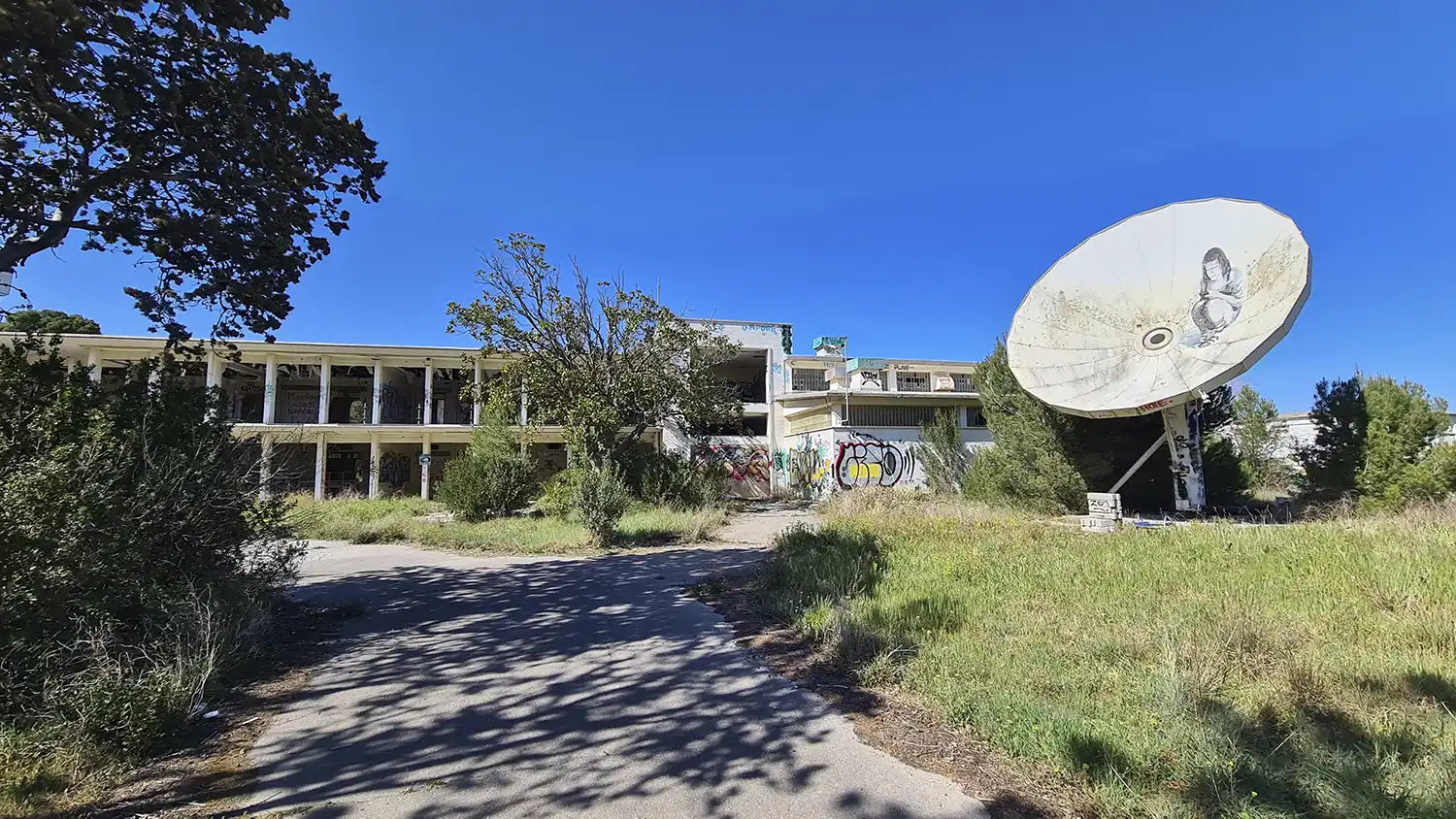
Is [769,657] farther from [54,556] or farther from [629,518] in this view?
[629,518]

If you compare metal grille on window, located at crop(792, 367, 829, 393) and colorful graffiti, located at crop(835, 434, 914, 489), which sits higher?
metal grille on window, located at crop(792, 367, 829, 393)

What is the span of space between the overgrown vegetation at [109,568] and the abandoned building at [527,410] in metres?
17.9

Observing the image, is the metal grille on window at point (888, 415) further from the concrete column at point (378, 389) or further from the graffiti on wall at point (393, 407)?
the graffiti on wall at point (393, 407)

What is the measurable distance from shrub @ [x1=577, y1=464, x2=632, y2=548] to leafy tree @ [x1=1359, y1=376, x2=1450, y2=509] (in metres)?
17.9

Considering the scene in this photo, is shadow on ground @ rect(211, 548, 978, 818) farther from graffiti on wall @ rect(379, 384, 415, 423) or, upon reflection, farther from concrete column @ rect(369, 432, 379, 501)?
graffiti on wall @ rect(379, 384, 415, 423)

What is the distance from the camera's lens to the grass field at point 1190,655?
285cm

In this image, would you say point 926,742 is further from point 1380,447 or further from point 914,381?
point 914,381

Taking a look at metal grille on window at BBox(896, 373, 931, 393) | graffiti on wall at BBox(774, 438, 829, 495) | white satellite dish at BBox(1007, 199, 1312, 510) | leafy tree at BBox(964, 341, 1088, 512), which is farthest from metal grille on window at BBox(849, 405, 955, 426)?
white satellite dish at BBox(1007, 199, 1312, 510)

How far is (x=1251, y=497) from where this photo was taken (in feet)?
62.5

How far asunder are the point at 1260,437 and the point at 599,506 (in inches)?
1068

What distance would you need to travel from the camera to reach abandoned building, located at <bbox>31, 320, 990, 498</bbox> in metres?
25.6

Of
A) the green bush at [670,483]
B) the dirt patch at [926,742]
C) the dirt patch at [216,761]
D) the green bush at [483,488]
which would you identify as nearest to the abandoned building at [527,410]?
the green bush at [670,483]

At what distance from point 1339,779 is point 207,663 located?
6.34 metres

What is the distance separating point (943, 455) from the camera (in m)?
24.3
